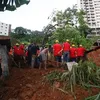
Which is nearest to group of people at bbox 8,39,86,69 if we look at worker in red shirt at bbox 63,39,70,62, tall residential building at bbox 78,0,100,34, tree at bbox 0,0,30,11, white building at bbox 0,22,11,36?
worker in red shirt at bbox 63,39,70,62

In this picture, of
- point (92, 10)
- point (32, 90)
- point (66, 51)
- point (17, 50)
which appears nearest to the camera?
point (32, 90)

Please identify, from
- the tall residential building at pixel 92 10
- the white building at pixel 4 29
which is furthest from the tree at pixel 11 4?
the tall residential building at pixel 92 10

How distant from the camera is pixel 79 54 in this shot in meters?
14.7

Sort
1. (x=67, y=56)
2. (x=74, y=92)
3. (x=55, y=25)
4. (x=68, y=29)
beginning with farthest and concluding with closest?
1. (x=55, y=25)
2. (x=68, y=29)
3. (x=67, y=56)
4. (x=74, y=92)

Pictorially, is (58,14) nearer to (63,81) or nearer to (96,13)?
(63,81)

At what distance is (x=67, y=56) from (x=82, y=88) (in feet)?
18.1

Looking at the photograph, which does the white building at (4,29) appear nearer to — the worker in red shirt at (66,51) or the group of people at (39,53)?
the group of people at (39,53)

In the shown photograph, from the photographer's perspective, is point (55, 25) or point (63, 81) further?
point (55, 25)

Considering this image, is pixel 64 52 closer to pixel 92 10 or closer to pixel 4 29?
pixel 4 29

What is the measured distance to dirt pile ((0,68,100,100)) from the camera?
8.33 meters

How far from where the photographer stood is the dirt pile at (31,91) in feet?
27.3

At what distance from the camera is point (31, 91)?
29.1 feet

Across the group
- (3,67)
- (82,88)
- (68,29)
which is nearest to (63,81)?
(82,88)

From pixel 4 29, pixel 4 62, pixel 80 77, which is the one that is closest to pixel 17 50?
pixel 4 62
